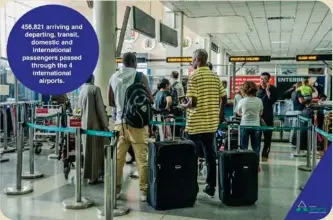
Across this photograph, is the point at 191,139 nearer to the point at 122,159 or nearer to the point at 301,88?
the point at 122,159

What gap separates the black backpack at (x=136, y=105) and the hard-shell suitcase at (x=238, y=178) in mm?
904

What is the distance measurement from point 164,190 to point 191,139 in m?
0.64

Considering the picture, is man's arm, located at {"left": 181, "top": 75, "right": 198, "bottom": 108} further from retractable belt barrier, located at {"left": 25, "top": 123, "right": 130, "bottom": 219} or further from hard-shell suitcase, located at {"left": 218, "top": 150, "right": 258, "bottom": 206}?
retractable belt barrier, located at {"left": 25, "top": 123, "right": 130, "bottom": 219}

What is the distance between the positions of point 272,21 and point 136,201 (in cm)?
1065

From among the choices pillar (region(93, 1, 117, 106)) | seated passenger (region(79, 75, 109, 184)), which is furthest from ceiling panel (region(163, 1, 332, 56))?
seated passenger (region(79, 75, 109, 184))

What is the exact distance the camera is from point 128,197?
4477 millimetres

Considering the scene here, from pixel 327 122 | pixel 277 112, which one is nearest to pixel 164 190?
pixel 327 122

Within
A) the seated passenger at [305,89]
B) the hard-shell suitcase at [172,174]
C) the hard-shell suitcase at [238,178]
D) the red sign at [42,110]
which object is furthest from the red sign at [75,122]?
the seated passenger at [305,89]

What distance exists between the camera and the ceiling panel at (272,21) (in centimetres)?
1108

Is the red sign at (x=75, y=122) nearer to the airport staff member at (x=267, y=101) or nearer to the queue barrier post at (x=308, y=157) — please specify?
the queue barrier post at (x=308, y=157)

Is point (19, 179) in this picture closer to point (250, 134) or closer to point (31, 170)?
point (31, 170)

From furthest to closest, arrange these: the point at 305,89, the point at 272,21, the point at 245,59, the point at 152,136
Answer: the point at 272,21, the point at 245,59, the point at 152,136, the point at 305,89

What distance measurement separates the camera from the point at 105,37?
292 inches

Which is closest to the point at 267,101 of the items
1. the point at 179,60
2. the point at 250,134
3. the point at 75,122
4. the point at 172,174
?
the point at 250,134
